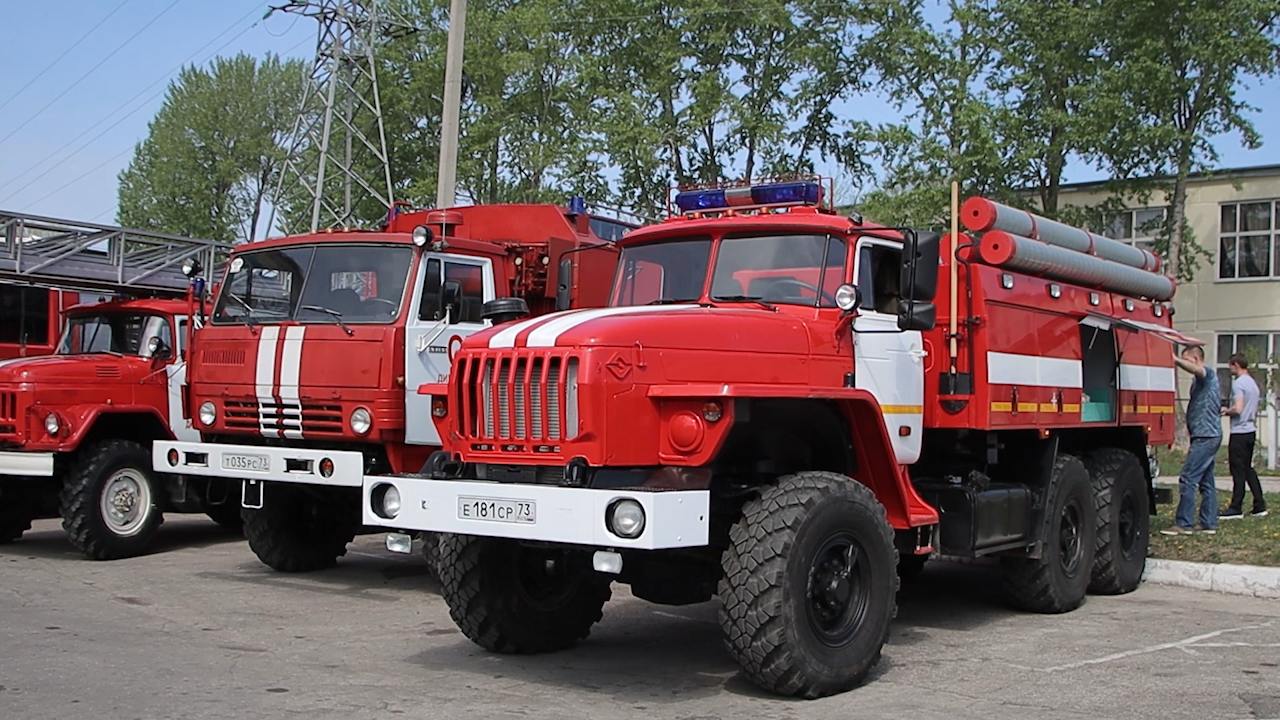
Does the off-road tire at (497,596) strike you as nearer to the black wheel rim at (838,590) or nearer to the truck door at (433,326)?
the black wheel rim at (838,590)

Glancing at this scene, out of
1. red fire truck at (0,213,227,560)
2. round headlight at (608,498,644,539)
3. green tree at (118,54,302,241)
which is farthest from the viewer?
green tree at (118,54,302,241)

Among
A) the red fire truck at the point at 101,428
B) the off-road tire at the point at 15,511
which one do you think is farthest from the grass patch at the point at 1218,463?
the off-road tire at the point at 15,511

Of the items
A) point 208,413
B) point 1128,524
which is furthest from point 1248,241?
point 208,413

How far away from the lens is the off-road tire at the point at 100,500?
11477 millimetres

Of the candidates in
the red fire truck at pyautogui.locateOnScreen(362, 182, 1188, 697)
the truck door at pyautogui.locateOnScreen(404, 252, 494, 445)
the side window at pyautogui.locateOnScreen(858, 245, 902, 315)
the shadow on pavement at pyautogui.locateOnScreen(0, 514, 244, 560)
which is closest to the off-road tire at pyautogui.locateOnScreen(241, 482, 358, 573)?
the truck door at pyautogui.locateOnScreen(404, 252, 494, 445)

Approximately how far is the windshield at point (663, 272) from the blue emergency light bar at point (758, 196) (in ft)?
1.78

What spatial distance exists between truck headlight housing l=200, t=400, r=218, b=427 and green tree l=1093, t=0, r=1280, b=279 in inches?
757

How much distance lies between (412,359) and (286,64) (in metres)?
42.7

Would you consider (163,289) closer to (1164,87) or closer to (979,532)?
(979,532)

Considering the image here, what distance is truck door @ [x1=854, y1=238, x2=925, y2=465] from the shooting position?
7652mm

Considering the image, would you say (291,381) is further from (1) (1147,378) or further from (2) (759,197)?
(1) (1147,378)

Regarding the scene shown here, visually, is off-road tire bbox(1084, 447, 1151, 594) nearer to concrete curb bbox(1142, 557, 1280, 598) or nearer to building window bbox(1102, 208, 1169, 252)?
concrete curb bbox(1142, 557, 1280, 598)

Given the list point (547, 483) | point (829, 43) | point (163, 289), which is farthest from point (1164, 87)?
point (547, 483)

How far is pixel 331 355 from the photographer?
9.84 m
